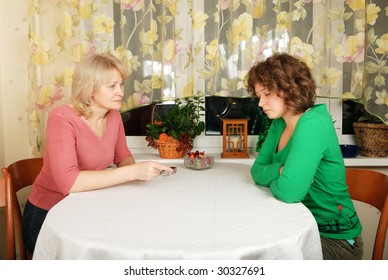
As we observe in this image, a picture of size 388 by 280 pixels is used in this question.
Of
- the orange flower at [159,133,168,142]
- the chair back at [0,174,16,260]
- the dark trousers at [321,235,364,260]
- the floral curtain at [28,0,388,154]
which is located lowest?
the dark trousers at [321,235,364,260]

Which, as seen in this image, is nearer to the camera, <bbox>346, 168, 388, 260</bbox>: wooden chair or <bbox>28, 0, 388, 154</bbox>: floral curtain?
<bbox>346, 168, 388, 260</bbox>: wooden chair

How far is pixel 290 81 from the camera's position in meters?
1.44

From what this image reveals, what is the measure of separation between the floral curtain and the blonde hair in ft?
1.74

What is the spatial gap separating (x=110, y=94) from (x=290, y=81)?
64cm

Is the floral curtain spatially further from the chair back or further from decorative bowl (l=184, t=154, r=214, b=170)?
the chair back

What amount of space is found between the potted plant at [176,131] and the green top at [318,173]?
0.68 meters

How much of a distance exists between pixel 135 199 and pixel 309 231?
517mm

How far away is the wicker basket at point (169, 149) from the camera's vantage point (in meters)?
2.16

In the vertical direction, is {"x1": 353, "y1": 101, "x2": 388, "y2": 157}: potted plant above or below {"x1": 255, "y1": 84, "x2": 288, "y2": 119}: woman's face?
below

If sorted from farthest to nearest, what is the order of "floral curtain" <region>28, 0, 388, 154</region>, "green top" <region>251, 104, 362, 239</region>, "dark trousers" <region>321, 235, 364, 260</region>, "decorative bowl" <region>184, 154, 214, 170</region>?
"floral curtain" <region>28, 0, 388, 154</region>
"decorative bowl" <region>184, 154, 214, 170</region>
"dark trousers" <region>321, 235, 364, 260</region>
"green top" <region>251, 104, 362, 239</region>

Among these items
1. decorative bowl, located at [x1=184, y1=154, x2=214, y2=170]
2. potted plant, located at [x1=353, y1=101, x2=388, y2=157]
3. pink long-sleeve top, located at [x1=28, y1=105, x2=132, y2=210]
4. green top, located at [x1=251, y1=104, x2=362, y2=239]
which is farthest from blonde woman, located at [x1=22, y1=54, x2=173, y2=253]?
potted plant, located at [x1=353, y1=101, x2=388, y2=157]

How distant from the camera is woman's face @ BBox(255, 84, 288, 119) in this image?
148 centimetres
